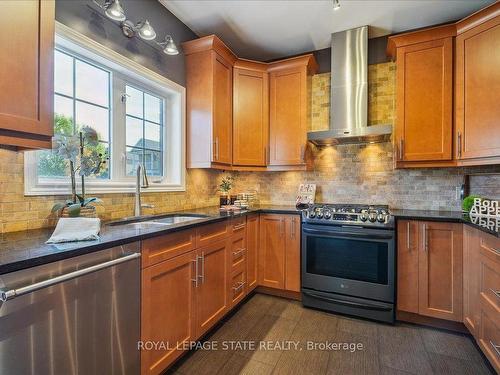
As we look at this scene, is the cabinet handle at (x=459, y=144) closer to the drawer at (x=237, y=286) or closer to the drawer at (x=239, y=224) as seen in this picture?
the drawer at (x=239, y=224)

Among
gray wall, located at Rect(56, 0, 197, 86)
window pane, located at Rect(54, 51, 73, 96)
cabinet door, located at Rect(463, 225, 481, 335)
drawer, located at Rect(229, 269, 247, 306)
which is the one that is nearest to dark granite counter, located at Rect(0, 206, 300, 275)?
window pane, located at Rect(54, 51, 73, 96)

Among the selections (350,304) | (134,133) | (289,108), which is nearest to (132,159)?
(134,133)

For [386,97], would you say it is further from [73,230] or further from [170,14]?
[73,230]

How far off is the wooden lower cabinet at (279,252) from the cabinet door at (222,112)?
796 mm

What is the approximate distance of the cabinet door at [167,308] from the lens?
1424mm

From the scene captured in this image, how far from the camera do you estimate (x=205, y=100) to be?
8.53 ft

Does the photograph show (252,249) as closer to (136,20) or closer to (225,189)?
(225,189)

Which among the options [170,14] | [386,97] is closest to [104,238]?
[170,14]

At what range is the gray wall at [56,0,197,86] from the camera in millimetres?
1653

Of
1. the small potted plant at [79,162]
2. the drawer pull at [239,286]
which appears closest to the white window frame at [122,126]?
the small potted plant at [79,162]

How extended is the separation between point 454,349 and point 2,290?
2668 mm

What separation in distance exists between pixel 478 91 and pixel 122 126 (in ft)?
9.51

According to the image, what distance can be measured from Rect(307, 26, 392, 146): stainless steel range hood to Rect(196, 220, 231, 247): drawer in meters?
1.35

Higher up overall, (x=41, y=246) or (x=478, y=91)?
(x=478, y=91)
